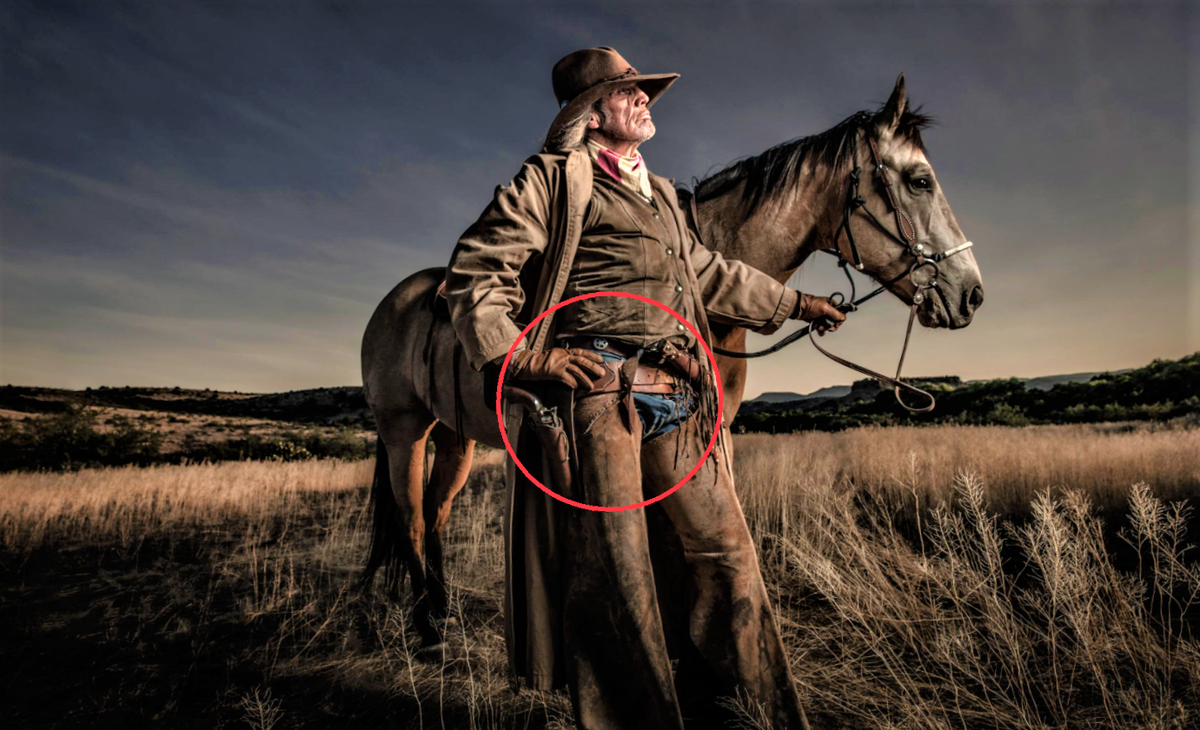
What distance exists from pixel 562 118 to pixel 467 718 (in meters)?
2.71

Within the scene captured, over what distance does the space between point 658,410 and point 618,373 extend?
0.19 m

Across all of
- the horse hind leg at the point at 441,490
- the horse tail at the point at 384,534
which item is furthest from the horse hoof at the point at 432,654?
the horse tail at the point at 384,534

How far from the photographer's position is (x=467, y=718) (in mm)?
3033

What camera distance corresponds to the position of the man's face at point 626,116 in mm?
2305

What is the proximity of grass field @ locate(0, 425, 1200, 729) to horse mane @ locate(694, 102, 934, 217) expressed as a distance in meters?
1.68

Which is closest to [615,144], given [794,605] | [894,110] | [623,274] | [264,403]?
[623,274]

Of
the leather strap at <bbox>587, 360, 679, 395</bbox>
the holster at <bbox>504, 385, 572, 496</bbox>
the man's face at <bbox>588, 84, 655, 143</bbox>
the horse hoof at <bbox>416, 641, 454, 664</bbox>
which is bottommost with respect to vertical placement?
the horse hoof at <bbox>416, 641, 454, 664</bbox>

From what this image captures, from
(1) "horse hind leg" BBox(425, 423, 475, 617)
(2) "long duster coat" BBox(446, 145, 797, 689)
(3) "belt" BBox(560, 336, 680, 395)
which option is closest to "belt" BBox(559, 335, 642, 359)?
(3) "belt" BBox(560, 336, 680, 395)

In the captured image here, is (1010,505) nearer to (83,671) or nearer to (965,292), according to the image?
(965,292)

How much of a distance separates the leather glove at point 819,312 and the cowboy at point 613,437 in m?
0.01

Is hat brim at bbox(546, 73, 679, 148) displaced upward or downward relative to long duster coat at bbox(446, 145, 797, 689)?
upward

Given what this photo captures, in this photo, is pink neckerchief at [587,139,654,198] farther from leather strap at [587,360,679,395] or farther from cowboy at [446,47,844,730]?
leather strap at [587,360,679,395]

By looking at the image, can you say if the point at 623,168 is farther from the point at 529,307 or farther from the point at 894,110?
the point at 894,110

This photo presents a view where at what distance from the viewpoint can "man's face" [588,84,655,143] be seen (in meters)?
2.30
